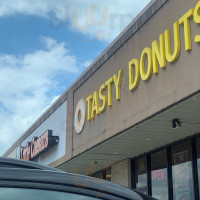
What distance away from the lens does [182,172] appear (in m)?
9.52

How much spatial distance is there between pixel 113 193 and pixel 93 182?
0.12m

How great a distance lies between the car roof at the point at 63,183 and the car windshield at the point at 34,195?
0.06ft

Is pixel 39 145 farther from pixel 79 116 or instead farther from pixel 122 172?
pixel 122 172

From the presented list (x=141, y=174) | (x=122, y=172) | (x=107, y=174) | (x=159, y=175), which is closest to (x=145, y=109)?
(x=159, y=175)

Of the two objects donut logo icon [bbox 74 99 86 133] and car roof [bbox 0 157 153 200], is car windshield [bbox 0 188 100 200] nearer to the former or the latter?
car roof [bbox 0 157 153 200]

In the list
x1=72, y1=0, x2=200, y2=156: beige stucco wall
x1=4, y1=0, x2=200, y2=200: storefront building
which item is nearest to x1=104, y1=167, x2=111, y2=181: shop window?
x1=4, y1=0, x2=200, y2=200: storefront building

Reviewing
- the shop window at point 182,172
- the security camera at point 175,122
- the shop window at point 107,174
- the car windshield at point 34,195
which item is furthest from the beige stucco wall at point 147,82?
the car windshield at point 34,195

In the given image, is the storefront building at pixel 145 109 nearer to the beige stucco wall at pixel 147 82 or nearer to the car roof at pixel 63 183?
the beige stucco wall at pixel 147 82

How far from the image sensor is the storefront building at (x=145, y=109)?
699cm

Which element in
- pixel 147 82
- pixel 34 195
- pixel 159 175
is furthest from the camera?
pixel 159 175

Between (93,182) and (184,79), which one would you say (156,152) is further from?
(93,182)

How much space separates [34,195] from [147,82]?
6388 mm

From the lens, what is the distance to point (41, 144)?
50.3 ft

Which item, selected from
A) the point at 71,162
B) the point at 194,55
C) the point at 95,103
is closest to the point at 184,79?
the point at 194,55
